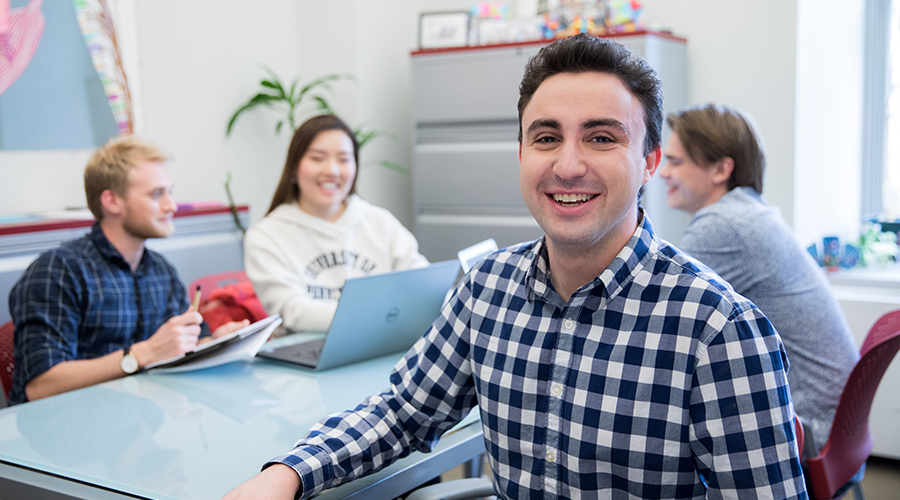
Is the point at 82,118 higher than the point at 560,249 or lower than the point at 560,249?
higher

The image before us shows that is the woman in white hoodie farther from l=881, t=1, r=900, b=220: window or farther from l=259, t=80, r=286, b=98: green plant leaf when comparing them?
l=881, t=1, r=900, b=220: window

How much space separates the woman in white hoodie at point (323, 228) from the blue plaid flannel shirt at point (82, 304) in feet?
1.12

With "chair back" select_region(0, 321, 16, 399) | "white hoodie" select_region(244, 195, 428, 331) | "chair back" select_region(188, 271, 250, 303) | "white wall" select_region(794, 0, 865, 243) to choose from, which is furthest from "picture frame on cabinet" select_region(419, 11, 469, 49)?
"chair back" select_region(0, 321, 16, 399)

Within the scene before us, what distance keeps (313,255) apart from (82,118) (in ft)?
4.22

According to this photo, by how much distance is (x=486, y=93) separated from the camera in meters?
3.58

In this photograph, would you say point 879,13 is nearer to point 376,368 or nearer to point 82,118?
point 376,368

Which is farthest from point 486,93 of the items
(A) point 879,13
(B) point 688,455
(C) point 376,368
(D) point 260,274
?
(B) point 688,455

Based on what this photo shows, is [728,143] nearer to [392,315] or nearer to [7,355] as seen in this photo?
[392,315]

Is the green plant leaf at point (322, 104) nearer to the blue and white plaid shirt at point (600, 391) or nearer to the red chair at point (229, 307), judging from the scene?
the red chair at point (229, 307)

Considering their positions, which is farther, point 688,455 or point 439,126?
point 439,126

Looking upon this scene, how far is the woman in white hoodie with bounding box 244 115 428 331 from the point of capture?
244cm

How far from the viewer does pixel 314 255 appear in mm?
2531

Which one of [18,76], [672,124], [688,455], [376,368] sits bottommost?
[376,368]

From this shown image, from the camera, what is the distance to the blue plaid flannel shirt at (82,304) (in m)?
1.77
